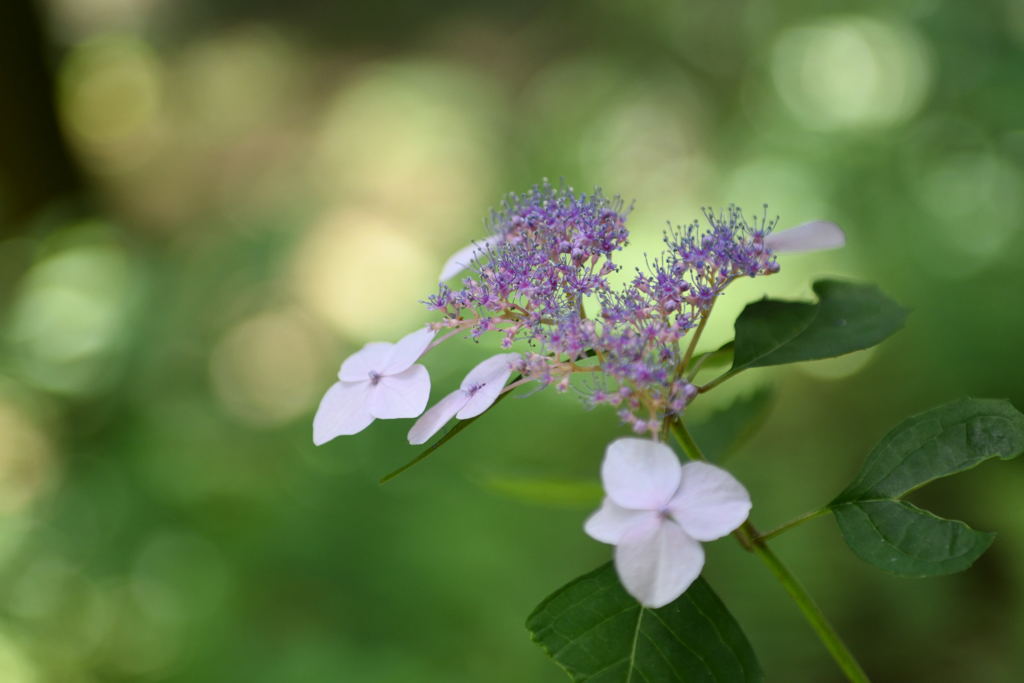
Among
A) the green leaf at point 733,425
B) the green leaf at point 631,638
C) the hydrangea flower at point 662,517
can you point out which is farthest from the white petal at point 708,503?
the green leaf at point 733,425

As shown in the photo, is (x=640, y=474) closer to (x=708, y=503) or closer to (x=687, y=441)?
(x=708, y=503)

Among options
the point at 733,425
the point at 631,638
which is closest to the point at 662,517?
the point at 631,638

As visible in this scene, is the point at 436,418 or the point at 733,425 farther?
the point at 733,425

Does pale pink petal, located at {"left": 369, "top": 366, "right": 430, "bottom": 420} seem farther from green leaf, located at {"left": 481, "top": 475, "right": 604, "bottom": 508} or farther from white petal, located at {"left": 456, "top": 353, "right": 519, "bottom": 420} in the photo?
green leaf, located at {"left": 481, "top": 475, "right": 604, "bottom": 508}

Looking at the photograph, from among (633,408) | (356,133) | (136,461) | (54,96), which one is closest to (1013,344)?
(633,408)

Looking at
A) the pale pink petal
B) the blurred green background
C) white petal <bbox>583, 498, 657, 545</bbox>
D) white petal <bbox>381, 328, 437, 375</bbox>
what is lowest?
the blurred green background

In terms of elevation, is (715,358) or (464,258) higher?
(464,258)

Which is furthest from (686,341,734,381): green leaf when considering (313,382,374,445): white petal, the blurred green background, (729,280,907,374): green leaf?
the blurred green background

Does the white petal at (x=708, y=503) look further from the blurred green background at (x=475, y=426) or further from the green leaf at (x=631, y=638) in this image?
the blurred green background at (x=475, y=426)
